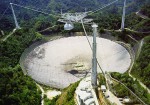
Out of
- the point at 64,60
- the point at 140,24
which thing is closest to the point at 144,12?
the point at 140,24

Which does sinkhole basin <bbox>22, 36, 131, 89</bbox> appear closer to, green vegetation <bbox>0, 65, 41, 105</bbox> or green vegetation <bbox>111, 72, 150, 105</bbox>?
green vegetation <bbox>0, 65, 41, 105</bbox>

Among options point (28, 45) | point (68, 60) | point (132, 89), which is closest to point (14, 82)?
point (68, 60)

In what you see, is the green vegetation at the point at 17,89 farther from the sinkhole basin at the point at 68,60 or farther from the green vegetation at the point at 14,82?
the sinkhole basin at the point at 68,60

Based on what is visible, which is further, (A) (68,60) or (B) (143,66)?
(A) (68,60)

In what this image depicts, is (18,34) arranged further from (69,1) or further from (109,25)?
(69,1)

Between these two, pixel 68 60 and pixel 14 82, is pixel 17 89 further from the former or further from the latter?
pixel 68 60

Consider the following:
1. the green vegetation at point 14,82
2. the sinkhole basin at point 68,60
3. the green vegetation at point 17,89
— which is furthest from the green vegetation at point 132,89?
the green vegetation at point 14,82
